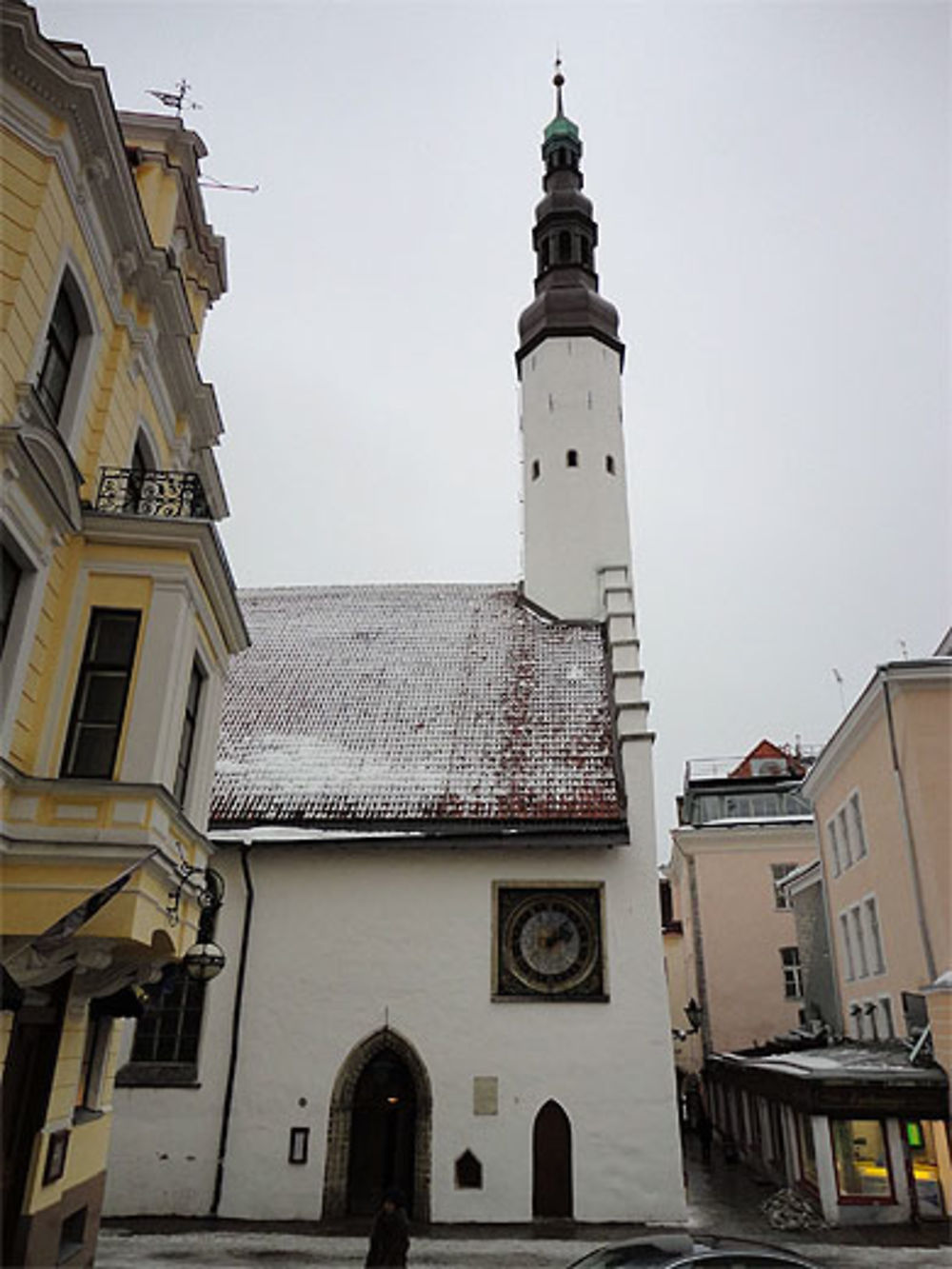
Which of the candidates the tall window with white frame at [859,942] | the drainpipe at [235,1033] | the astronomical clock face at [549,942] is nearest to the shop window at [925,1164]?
the tall window with white frame at [859,942]

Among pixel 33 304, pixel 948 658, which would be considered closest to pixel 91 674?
pixel 33 304

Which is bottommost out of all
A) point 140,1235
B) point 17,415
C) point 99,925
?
point 140,1235

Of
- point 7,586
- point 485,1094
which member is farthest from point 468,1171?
point 7,586

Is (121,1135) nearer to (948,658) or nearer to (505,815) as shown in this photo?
(505,815)

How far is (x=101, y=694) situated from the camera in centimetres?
921

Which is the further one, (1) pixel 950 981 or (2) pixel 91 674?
(1) pixel 950 981

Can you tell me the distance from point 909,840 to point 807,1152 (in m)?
5.61

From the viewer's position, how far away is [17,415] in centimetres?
816

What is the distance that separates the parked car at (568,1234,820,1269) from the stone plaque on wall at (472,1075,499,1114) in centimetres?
917

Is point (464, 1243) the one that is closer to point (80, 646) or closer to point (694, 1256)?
point (694, 1256)

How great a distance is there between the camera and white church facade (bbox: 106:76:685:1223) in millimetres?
15625

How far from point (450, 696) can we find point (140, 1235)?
11202 millimetres

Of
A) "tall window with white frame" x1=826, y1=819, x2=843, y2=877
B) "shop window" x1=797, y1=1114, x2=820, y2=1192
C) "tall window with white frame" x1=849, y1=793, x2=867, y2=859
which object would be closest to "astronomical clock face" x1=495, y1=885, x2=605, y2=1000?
"shop window" x1=797, y1=1114, x2=820, y2=1192

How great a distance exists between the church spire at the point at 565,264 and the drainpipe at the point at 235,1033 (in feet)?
60.3
